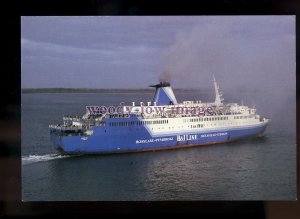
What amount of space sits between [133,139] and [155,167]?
211 millimetres

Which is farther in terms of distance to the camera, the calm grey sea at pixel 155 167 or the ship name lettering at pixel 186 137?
the ship name lettering at pixel 186 137

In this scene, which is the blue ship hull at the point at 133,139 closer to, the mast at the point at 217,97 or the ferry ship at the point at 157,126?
the ferry ship at the point at 157,126

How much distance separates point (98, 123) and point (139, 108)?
257 millimetres

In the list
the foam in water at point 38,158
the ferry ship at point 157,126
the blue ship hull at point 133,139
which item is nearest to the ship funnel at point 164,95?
the ferry ship at point 157,126

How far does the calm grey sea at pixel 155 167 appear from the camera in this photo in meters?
3.17

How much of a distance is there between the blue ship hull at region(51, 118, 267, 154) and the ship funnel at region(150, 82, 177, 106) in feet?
0.61

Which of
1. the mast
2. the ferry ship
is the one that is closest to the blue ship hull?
the ferry ship

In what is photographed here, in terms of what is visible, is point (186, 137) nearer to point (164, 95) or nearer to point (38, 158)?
point (164, 95)

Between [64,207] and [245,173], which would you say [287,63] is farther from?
[64,207]

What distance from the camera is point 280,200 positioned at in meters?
3.18

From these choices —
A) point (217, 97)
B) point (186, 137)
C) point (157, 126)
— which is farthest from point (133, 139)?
point (217, 97)

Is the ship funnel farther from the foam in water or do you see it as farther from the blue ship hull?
the foam in water

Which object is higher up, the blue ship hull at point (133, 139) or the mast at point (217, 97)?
the mast at point (217, 97)
